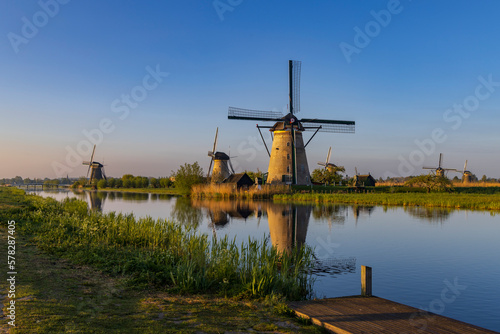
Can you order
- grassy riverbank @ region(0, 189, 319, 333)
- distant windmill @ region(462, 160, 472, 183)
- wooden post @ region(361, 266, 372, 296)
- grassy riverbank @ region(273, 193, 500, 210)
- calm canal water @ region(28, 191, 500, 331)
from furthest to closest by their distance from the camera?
distant windmill @ region(462, 160, 472, 183)
grassy riverbank @ region(273, 193, 500, 210)
calm canal water @ region(28, 191, 500, 331)
wooden post @ region(361, 266, 372, 296)
grassy riverbank @ region(0, 189, 319, 333)

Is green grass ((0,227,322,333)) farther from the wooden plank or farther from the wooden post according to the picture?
the wooden post

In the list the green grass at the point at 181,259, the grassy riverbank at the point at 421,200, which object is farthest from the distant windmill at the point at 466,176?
the green grass at the point at 181,259

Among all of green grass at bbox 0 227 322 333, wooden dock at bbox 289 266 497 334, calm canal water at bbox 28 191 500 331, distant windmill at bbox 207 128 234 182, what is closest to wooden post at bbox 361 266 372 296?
wooden dock at bbox 289 266 497 334

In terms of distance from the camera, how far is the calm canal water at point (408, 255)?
24.5ft

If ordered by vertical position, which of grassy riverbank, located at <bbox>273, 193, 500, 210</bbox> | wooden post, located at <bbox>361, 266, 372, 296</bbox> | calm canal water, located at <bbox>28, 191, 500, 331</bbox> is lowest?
calm canal water, located at <bbox>28, 191, 500, 331</bbox>

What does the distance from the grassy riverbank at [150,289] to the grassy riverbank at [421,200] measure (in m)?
25.0

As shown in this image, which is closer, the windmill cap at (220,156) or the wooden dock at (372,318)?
the wooden dock at (372,318)

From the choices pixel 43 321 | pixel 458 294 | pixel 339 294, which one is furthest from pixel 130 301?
pixel 458 294

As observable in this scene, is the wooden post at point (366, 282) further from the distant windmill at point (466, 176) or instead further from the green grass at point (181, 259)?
the distant windmill at point (466, 176)

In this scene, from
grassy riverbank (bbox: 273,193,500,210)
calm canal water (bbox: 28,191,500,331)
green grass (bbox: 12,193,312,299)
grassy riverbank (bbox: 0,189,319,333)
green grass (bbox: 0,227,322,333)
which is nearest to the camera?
green grass (bbox: 0,227,322,333)

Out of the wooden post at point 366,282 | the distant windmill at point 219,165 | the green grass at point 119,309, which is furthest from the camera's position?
the distant windmill at point 219,165

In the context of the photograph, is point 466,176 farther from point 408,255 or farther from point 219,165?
point 408,255

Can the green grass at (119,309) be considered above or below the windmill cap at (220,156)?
below

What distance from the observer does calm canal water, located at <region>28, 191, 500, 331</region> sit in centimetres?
746
